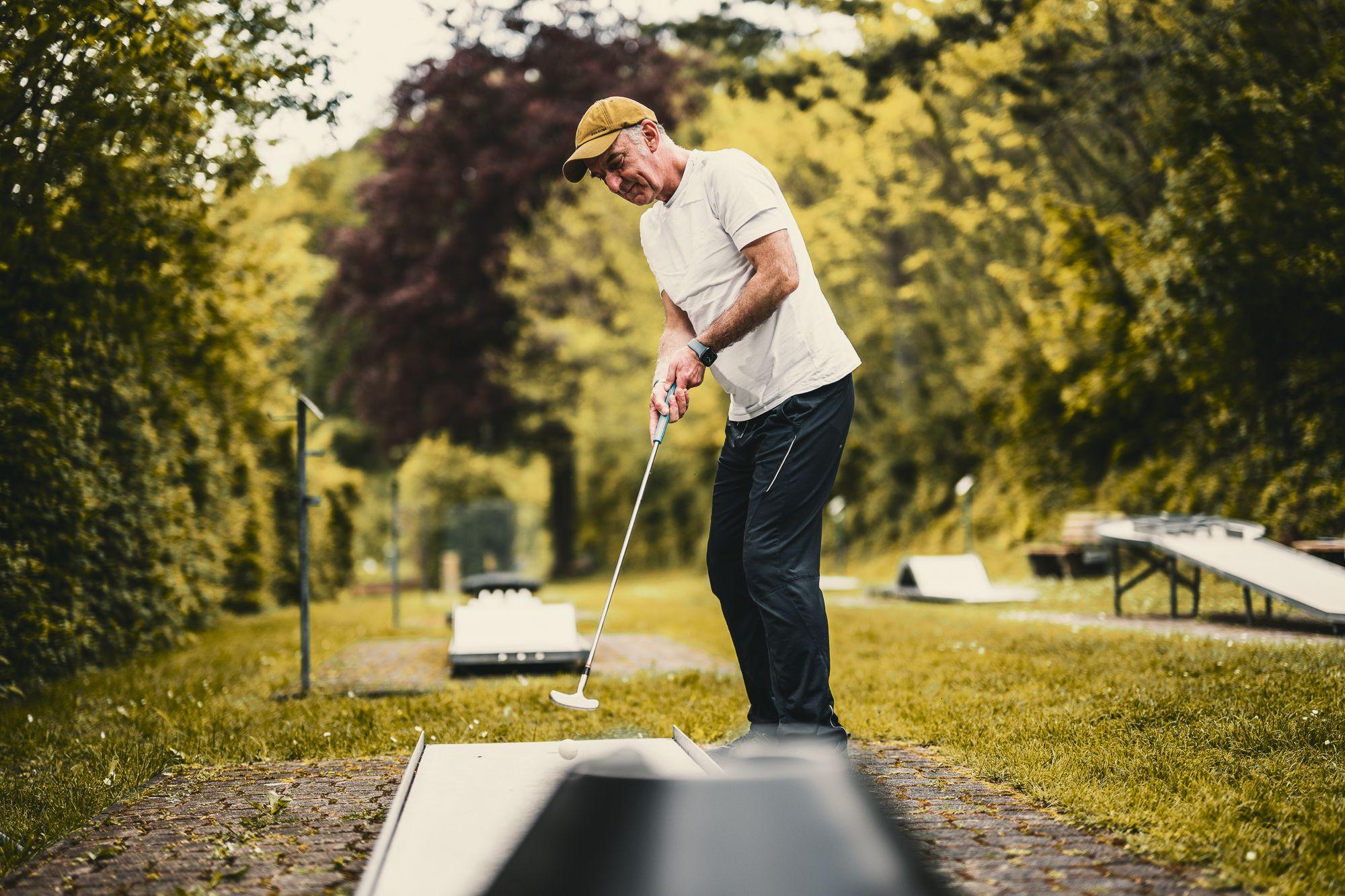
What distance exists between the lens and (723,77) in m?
17.6

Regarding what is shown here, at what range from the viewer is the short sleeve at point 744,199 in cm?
323

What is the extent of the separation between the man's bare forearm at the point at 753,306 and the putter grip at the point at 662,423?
0.66ft

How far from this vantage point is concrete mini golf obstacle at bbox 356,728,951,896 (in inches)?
77.1

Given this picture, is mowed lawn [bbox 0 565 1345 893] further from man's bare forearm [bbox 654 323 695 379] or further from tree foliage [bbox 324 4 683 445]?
tree foliage [bbox 324 4 683 445]

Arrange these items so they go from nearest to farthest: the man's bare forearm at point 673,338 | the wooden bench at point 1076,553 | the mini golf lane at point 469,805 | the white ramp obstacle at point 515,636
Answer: the mini golf lane at point 469,805
the man's bare forearm at point 673,338
the white ramp obstacle at point 515,636
the wooden bench at point 1076,553

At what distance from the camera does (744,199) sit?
323 centimetres

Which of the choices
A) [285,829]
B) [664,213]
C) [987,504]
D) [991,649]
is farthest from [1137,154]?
[285,829]

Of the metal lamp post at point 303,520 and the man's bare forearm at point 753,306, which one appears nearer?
the man's bare forearm at point 753,306

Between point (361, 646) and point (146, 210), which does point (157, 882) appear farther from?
point (361, 646)

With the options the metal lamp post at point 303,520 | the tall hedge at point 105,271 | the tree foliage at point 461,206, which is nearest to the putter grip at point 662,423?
the metal lamp post at point 303,520

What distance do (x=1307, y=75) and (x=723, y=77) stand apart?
10755 mm

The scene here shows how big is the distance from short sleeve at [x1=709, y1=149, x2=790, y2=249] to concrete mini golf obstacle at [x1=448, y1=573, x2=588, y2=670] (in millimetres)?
3763

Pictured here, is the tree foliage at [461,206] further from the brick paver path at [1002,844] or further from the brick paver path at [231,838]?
the brick paver path at [1002,844]

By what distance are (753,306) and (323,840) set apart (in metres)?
1.79
